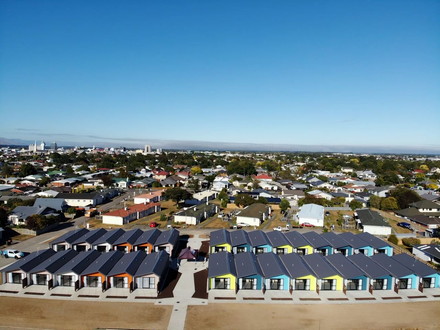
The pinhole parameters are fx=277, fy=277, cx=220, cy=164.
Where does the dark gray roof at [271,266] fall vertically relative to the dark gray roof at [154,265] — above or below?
above

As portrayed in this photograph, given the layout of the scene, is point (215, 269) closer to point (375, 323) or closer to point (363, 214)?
point (375, 323)

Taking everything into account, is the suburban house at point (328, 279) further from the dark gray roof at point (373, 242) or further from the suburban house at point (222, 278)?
the dark gray roof at point (373, 242)

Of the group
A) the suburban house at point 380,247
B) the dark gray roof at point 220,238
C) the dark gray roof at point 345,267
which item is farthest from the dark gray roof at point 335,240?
the dark gray roof at point 220,238

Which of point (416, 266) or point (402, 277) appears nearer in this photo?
point (402, 277)

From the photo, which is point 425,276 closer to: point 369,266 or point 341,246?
point 369,266

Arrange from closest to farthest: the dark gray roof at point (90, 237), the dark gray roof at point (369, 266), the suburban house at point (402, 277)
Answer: the suburban house at point (402, 277)
the dark gray roof at point (369, 266)
the dark gray roof at point (90, 237)

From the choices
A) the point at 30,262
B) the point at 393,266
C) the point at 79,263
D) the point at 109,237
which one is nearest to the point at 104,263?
the point at 79,263

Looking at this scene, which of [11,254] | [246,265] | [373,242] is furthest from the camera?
[373,242]
